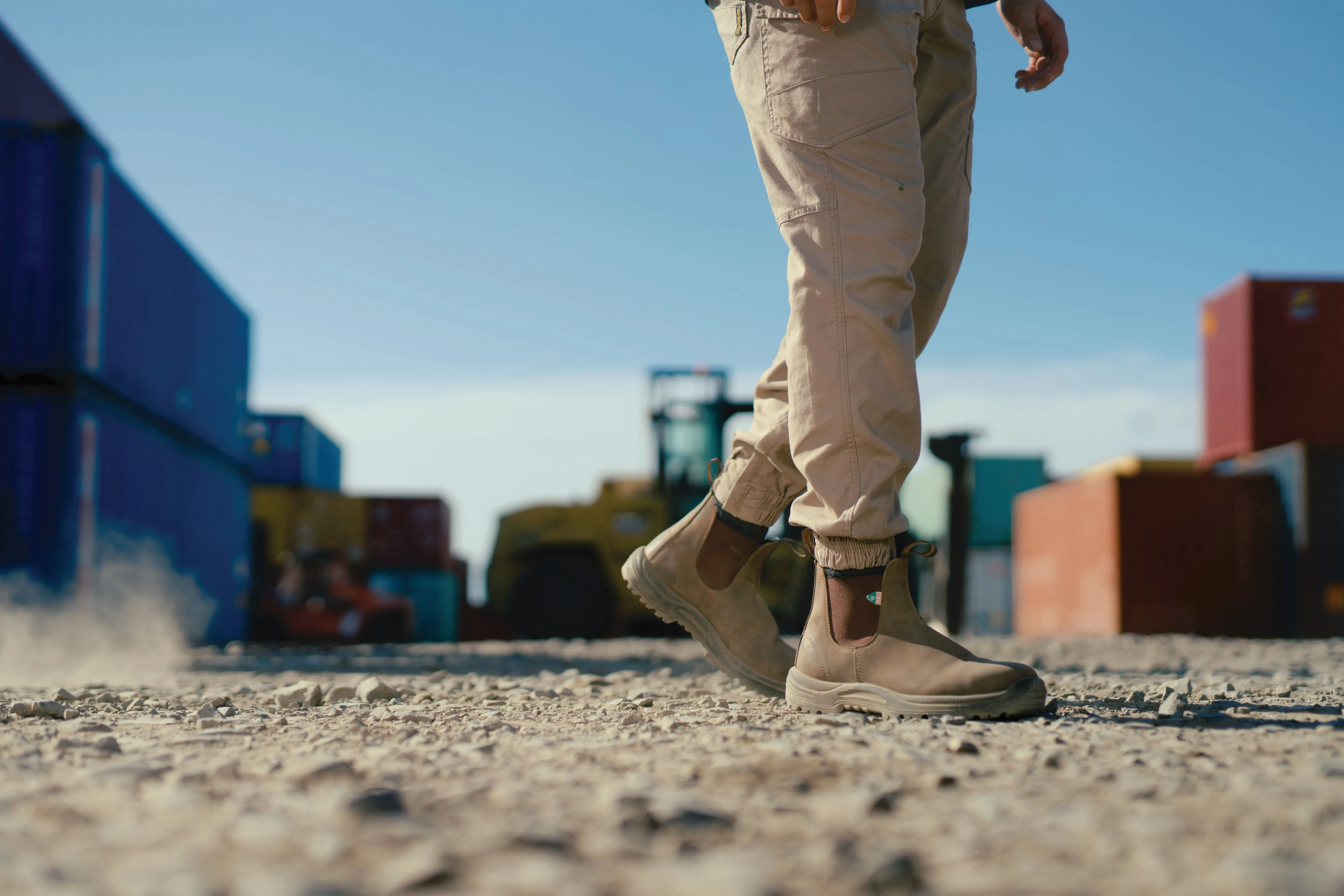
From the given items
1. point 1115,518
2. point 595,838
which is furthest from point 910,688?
point 1115,518

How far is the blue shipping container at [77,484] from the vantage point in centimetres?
612

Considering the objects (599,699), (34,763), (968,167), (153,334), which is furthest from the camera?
(153,334)

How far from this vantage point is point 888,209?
1.79 m

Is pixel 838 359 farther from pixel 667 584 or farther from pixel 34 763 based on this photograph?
pixel 34 763

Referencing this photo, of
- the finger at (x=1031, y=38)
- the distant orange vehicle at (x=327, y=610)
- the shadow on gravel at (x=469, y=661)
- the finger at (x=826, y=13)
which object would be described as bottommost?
the distant orange vehicle at (x=327, y=610)

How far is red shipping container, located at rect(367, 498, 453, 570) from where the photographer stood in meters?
15.7

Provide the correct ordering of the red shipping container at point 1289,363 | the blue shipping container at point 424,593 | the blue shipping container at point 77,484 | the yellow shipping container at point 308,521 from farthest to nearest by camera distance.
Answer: the blue shipping container at point 424,593 → the yellow shipping container at point 308,521 → the red shipping container at point 1289,363 → the blue shipping container at point 77,484

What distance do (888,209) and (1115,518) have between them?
889cm

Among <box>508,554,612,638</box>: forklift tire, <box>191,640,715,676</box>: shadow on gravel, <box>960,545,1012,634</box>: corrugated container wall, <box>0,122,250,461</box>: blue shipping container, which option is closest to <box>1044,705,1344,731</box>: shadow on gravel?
<box>191,640,715,676</box>: shadow on gravel

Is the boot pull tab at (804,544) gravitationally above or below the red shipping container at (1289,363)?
below

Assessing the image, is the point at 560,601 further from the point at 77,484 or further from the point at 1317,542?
the point at 1317,542

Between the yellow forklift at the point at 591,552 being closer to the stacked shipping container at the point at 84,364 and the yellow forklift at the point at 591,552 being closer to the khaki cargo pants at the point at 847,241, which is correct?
the stacked shipping container at the point at 84,364

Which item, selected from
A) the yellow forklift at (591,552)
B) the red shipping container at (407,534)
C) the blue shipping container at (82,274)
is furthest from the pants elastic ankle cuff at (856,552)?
the red shipping container at (407,534)

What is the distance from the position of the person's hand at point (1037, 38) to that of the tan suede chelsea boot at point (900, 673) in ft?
3.68
